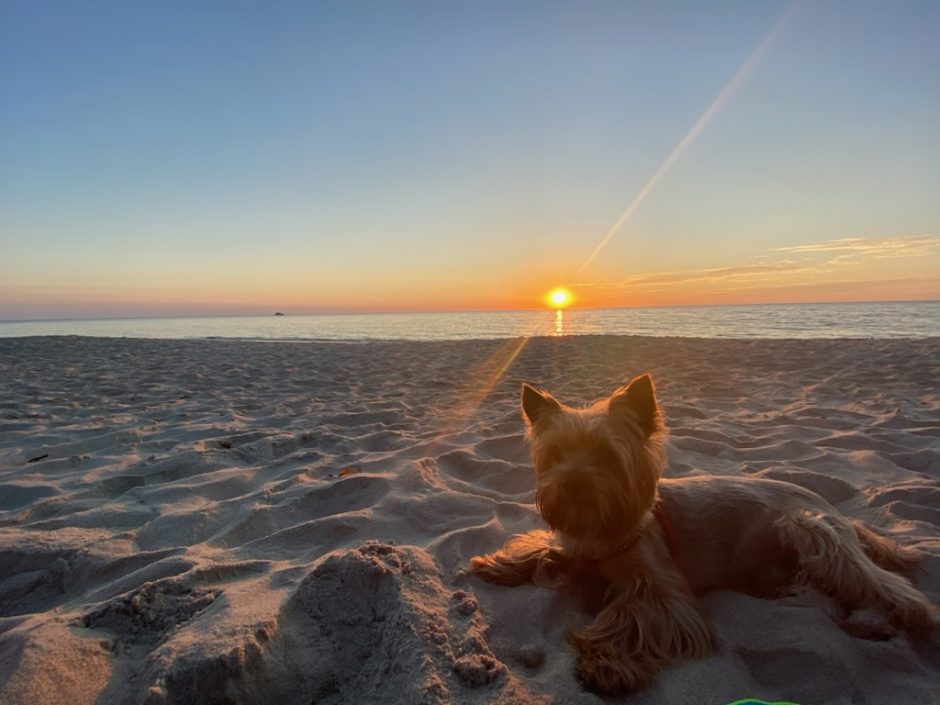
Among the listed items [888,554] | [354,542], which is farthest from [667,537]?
[354,542]

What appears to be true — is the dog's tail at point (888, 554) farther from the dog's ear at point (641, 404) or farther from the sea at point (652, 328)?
the sea at point (652, 328)

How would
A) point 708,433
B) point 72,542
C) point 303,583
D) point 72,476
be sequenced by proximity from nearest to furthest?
point 303,583 → point 72,542 → point 72,476 → point 708,433

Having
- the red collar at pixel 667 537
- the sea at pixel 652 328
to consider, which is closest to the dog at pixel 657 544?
the red collar at pixel 667 537

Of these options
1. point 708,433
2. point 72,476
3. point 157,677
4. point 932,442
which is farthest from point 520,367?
point 157,677

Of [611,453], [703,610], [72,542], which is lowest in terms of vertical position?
[703,610]

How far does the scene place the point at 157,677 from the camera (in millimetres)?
2113

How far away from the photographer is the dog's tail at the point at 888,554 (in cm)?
322

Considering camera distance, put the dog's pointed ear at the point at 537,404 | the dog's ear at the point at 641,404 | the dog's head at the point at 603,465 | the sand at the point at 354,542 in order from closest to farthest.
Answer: the sand at the point at 354,542
the dog's head at the point at 603,465
the dog's ear at the point at 641,404
the dog's pointed ear at the point at 537,404

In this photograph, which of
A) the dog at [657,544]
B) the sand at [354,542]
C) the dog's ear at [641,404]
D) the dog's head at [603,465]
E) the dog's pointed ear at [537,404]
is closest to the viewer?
the sand at [354,542]

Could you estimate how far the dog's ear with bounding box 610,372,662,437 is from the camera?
322 centimetres

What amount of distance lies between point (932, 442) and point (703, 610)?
4534 mm

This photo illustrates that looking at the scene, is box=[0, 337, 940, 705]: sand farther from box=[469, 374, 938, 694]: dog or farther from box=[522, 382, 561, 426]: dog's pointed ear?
box=[522, 382, 561, 426]: dog's pointed ear

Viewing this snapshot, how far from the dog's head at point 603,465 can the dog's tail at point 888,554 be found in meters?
1.30

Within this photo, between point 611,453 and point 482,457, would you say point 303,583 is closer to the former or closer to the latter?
point 611,453
